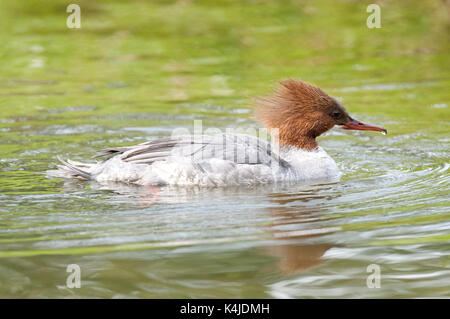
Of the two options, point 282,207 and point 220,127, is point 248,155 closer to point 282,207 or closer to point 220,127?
point 282,207

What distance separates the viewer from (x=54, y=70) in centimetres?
1247

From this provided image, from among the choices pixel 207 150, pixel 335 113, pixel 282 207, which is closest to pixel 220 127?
pixel 335 113

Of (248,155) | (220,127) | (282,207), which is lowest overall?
(282,207)

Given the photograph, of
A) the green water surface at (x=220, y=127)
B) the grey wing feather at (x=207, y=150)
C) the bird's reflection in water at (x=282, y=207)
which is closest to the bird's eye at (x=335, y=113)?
the green water surface at (x=220, y=127)

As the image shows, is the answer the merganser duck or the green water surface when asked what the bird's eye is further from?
the green water surface

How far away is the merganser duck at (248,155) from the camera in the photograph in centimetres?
706

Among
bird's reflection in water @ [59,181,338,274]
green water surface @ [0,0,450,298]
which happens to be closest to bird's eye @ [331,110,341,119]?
green water surface @ [0,0,450,298]

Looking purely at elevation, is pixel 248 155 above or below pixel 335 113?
below

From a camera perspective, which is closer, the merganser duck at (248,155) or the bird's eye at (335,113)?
the merganser duck at (248,155)

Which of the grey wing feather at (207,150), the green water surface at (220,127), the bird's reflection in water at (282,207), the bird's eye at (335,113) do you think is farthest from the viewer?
the bird's eye at (335,113)

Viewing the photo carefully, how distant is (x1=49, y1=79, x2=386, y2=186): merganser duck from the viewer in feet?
23.2

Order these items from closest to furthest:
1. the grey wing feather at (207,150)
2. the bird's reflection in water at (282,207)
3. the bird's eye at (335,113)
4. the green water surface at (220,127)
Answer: the green water surface at (220,127) < the bird's reflection in water at (282,207) < the grey wing feather at (207,150) < the bird's eye at (335,113)

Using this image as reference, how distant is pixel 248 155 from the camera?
23.1 feet

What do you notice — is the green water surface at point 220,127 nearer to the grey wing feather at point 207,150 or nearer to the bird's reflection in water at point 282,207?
the bird's reflection in water at point 282,207
